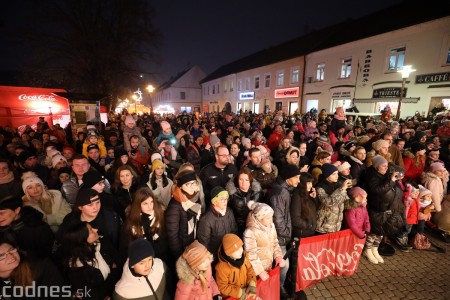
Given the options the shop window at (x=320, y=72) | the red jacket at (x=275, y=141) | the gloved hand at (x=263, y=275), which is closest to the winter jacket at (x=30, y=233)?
the gloved hand at (x=263, y=275)

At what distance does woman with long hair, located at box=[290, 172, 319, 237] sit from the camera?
3477mm

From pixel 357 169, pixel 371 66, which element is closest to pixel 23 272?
pixel 357 169

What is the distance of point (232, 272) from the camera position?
2.63m

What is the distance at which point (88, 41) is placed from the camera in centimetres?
1861

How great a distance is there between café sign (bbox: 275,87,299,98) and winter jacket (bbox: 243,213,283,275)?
879 inches

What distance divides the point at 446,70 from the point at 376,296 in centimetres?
1518

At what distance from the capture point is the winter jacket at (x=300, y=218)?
11.4 feet

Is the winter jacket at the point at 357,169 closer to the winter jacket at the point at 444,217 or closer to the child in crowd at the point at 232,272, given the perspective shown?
the winter jacket at the point at 444,217

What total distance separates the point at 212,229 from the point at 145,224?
2.97 ft

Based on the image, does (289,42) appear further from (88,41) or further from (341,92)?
(88,41)

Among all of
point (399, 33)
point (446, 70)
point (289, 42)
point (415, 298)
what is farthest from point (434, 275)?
point (289, 42)

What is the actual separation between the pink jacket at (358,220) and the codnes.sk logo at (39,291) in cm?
408

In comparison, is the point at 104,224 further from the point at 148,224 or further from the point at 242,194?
the point at 242,194

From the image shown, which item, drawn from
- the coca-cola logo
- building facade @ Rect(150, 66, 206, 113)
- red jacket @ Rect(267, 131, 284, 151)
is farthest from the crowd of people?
building facade @ Rect(150, 66, 206, 113)
